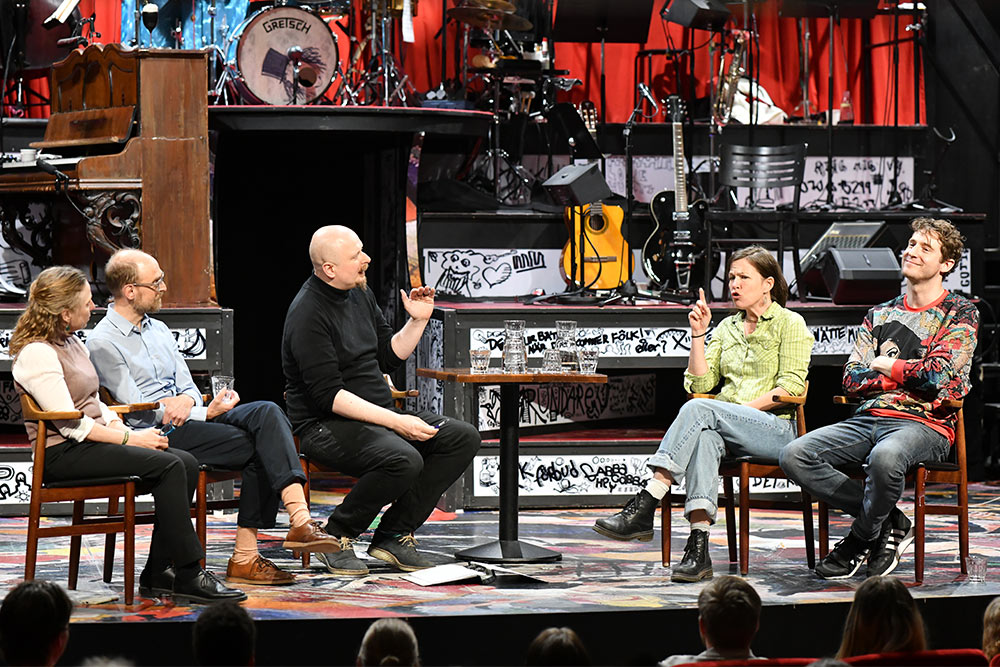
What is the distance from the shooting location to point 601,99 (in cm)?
918

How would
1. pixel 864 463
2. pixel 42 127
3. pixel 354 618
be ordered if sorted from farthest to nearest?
pixel 42 127
pixel 864 463
pixel 354 618

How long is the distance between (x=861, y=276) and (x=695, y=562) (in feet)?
8.77

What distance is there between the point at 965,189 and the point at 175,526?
5935 mm

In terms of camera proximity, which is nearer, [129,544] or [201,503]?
[129,544]

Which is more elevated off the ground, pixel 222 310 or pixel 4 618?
pixel 222 310

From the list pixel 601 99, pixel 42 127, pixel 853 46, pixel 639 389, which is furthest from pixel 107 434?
pixel 853 46

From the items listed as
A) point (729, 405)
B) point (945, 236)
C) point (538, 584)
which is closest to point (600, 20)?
point (945, 236)

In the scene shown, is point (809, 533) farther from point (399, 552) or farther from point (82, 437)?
point (82, 437)

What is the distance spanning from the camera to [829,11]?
28.9 ft

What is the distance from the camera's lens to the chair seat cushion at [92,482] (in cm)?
463

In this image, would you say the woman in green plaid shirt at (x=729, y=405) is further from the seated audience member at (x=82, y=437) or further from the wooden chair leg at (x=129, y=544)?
the wooden chair leg at (x=129, y=544)

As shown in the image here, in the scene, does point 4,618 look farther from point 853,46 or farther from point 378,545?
point 853,46

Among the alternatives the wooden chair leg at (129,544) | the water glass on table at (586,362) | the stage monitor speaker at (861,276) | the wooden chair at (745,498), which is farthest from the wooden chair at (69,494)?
the stage monitor speaker at (861,276)

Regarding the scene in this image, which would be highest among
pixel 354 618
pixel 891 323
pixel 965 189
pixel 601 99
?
pixel 601 99
